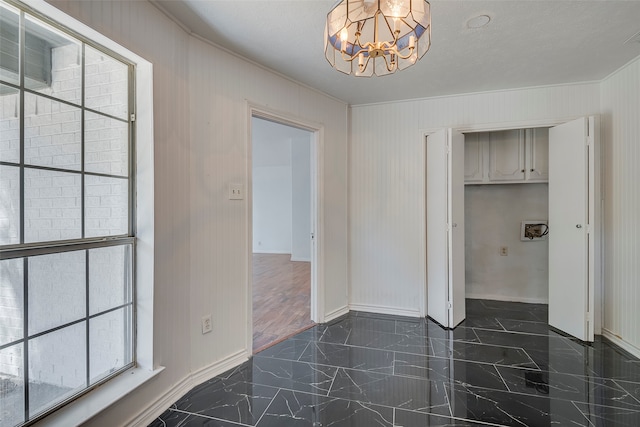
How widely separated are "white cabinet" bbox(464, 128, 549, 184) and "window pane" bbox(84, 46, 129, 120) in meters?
3.65

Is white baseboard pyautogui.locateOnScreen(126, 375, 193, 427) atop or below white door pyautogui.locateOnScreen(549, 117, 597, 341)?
below

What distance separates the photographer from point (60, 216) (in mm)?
1371

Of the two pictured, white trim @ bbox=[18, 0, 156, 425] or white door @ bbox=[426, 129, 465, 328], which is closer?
white trim @ bbox=[18, 0, 156, 425]

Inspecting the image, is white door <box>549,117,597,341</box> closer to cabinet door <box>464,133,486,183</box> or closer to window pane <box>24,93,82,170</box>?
cabinet door <box>464,133,486,183</box>

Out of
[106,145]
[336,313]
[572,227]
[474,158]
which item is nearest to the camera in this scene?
[106,145]

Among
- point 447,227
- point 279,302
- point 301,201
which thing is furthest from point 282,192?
point 447,227

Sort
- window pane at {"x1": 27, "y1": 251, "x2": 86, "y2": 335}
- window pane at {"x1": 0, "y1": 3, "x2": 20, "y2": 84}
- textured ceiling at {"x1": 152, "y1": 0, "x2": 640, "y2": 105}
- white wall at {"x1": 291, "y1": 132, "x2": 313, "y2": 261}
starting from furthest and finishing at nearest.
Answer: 1. white wall at {"x1": 291, "y1": 132, "x2": 313, "y2": 261}
2. textured ceiling at {"x1": 152, "y1": 0, "x2": 640, "y2": 105}
3. window pane at {"x1": 27, "y1": 251, "x2": 86, "y2": 335}
4. window pane at {"x1": 0, "y1": 3, "x2": 20, "y2": 84}

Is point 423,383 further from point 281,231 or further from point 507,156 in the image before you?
point 281,231

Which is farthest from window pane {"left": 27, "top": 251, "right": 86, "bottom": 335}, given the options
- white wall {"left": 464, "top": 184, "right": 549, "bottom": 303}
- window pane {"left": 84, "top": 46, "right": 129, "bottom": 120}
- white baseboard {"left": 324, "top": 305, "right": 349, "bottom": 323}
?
white wall {"left": 464, "top": 184, "right": 549, "bottom": 303}

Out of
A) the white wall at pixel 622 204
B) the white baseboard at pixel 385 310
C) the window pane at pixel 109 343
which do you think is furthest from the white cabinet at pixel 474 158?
the window pane at pixel 109 343

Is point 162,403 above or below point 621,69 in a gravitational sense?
below

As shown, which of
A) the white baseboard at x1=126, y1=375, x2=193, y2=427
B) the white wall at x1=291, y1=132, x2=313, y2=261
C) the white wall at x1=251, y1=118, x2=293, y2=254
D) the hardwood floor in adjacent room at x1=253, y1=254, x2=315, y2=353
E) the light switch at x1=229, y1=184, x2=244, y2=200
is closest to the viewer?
the white baseboard at x1=126, y1=375, x2=193, y2=427

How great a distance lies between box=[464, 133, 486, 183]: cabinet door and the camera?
3.79 m

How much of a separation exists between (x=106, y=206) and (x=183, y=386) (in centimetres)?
124
